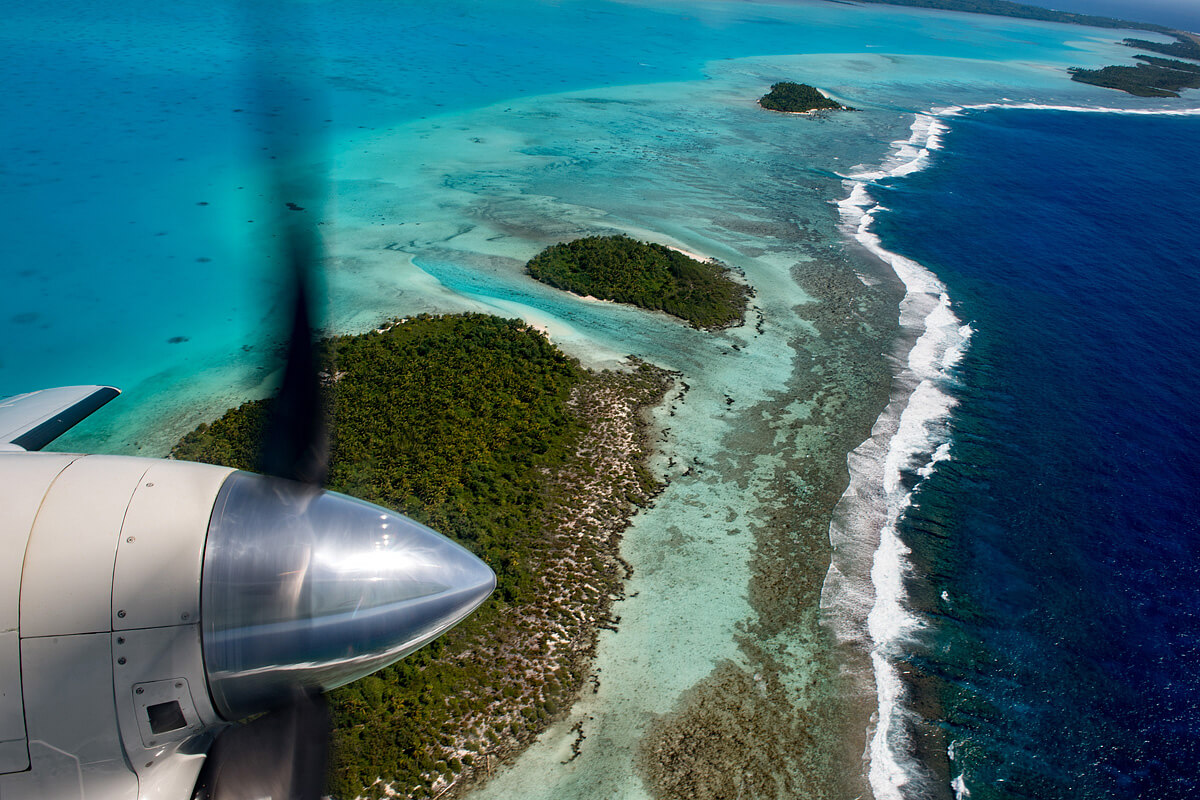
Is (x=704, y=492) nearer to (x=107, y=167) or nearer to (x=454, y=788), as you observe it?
(x=454, y=788)

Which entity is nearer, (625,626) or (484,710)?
(484,710)

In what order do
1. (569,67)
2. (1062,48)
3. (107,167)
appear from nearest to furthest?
(107,167) → (569,67) → (1062,48)

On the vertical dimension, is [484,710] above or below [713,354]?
below

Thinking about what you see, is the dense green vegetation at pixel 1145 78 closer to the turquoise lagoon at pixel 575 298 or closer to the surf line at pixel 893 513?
the turquoise lagoon at pixel 575 298

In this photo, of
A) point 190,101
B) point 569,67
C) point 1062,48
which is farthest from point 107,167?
point 1062,48

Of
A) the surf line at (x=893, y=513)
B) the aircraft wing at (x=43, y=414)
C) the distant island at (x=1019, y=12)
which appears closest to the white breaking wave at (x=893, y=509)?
the surf line at (x=893, y=513)

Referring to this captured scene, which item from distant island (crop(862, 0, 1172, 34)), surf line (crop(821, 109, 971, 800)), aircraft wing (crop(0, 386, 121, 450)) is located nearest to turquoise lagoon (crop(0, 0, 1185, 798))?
surf line (crop(821, 109, 971, 800))

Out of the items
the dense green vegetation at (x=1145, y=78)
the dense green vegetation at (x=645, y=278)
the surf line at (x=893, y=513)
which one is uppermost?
the dense green vegetation at (x=1145, y=78)


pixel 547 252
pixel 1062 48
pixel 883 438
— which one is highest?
pixel 1062 48
